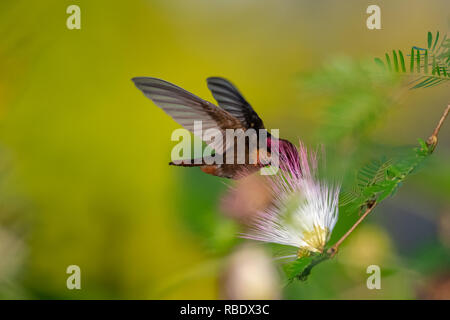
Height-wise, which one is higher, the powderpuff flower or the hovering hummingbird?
the hovering hummingbird

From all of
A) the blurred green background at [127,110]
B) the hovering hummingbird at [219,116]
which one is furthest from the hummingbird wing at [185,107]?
the blurred green background at [127,110]

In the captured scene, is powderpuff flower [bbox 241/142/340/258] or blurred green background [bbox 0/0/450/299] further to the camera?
blurred green background [bbox 0/0/450/299]

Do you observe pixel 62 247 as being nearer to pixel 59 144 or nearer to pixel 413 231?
pixel 59 144

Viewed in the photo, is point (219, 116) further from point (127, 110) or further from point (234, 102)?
point (127, 110)

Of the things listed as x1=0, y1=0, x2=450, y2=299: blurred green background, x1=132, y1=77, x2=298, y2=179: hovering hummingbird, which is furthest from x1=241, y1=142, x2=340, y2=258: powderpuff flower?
x1=0, y1=0, x2=450, y2=299: blurred green background

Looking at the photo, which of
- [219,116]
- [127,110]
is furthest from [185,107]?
[127,110]

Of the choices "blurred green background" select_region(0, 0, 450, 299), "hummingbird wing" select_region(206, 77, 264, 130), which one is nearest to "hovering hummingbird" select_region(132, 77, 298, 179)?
"hummingbird wing" select_region(206, 77, 264, 130)

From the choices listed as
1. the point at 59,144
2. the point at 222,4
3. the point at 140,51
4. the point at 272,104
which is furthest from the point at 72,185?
the point at 222,4

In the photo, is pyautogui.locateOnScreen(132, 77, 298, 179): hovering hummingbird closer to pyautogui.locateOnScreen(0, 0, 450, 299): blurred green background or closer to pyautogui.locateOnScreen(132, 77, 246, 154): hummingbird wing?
pyautogui.locateOnScreen(132, 77, 246, 154): hummingbird wing
